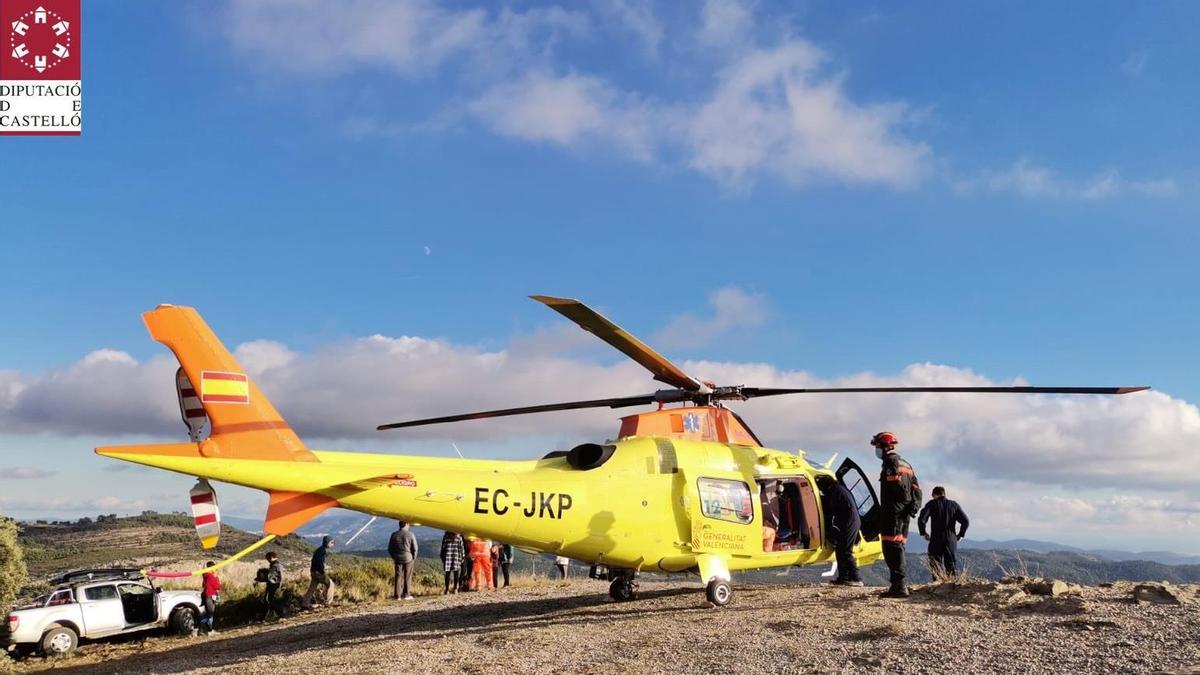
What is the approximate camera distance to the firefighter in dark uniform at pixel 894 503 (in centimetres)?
1238

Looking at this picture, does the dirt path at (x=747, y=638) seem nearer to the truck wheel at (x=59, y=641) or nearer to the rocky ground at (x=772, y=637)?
the rocky ground at (x=772, y=637)

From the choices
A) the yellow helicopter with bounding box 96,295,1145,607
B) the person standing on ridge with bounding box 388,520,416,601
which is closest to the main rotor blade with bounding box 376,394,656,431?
the yellow helicopter with bounding box 96,295,1145,607

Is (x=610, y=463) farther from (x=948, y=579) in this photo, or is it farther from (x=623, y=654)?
(x=948, y=579)

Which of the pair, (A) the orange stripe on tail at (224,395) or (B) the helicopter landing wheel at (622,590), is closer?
(A) the orange stripe on tail at (224,395)

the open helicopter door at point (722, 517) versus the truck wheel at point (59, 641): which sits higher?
the open helicopter door at point (722, 517)

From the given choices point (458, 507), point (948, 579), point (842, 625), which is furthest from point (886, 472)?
point (458, 507)

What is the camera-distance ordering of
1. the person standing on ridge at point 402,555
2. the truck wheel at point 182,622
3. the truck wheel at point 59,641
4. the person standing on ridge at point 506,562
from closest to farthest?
the truck wheel at point 59,641 → the truck wheel at point 182,622 → the person standing on ridge at point 402,555 → the person standing on ridge at point 506,562

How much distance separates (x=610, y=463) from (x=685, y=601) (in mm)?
3268

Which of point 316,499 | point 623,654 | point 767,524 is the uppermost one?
point 316,499

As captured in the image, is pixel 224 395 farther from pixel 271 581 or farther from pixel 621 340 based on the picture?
pixel 271 581

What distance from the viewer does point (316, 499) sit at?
33.8 feet

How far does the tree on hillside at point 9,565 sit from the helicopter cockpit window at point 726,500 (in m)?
16.6

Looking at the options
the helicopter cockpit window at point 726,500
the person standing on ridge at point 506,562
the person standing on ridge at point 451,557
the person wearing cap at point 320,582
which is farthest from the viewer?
the person standing on ridge at point 506,562

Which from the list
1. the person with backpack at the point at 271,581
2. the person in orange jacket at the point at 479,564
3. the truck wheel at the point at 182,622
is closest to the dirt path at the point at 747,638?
the truck wheel at the point at 182,622
